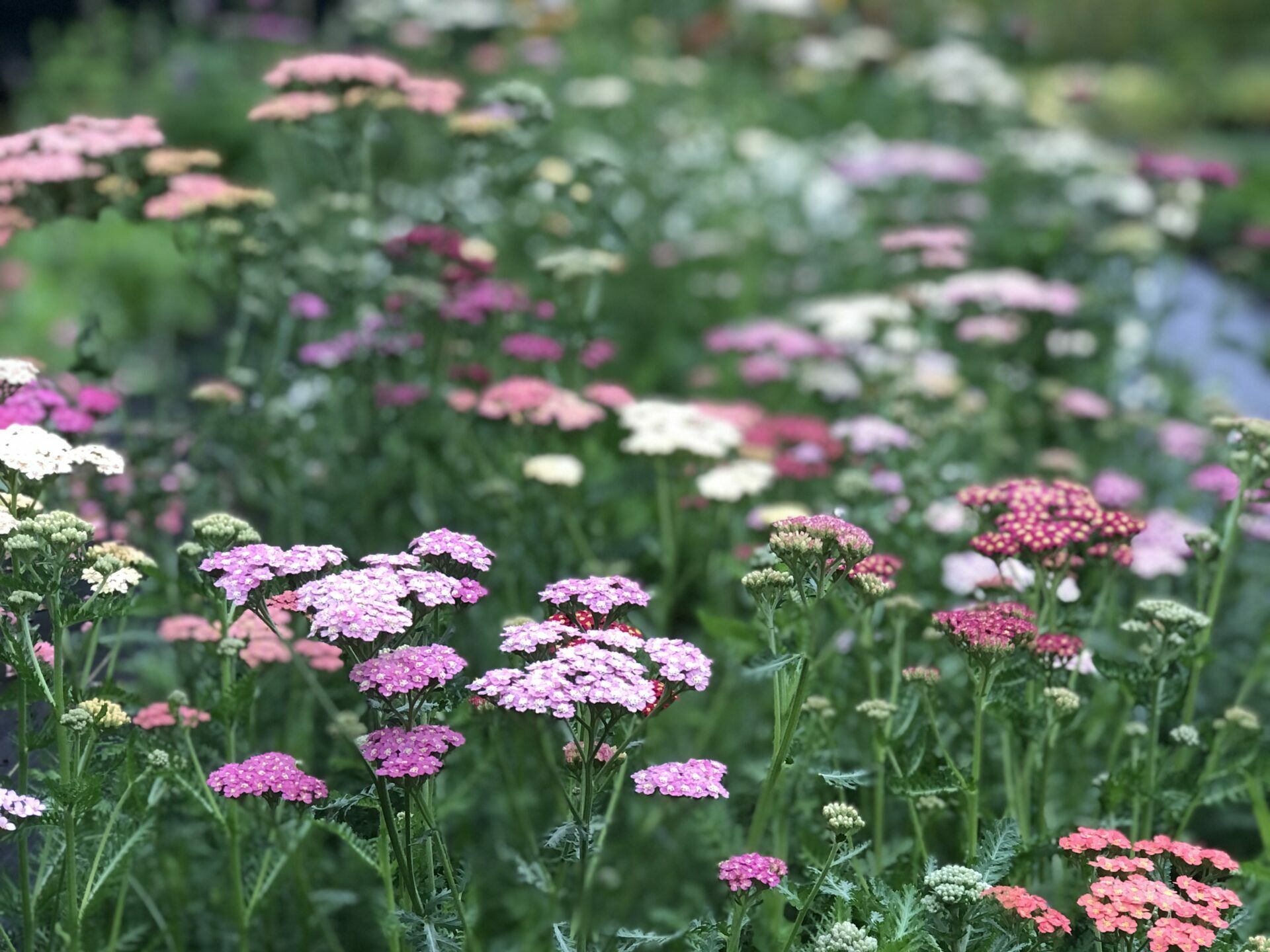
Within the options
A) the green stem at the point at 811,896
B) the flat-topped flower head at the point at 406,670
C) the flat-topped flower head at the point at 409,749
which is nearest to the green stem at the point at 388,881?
the flat-topped flower head at the point at 409,749

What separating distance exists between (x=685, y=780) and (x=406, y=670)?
52 centimetres

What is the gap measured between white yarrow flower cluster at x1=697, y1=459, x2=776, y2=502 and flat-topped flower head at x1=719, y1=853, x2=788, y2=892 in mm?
1716

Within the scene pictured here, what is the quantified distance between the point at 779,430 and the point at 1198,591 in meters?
1.78

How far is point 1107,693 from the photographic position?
4.03 metres

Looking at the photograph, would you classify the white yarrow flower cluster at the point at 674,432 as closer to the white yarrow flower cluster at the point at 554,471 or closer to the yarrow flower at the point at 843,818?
the white yarrow flower cluster at the point at 554,471

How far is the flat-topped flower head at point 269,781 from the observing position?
2432 mm

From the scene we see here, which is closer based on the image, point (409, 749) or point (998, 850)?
point (409, 749)

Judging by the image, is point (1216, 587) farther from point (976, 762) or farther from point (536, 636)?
point (536, 636)

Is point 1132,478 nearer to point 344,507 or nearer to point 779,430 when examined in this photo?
point 779,430

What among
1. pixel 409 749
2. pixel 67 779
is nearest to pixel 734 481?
pixel 409 749

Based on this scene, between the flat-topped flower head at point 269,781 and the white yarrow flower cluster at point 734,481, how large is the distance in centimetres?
182

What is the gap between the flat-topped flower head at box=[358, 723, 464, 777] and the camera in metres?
2.19

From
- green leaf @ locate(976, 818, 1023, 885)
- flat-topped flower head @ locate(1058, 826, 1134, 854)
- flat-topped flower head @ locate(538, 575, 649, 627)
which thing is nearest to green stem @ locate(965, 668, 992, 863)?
green leaf @ locate(976, 818, 1023, 885)

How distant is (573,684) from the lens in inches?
89.7
